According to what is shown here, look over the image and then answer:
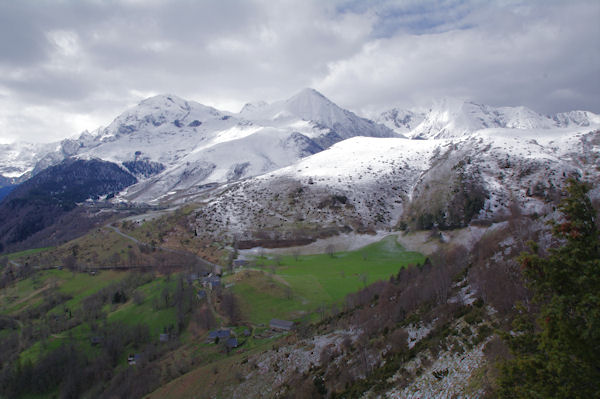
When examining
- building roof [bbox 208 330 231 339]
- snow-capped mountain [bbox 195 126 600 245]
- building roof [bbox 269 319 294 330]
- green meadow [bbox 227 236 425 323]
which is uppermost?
snow-capped mountain [bbox 195 126 600 245]

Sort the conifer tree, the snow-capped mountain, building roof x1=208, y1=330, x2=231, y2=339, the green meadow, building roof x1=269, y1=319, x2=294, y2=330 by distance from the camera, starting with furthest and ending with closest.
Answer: the snow-capped mountain, the green meadow, building roof x1=208, y1=330, x2=231, y2=339, building roof x1=269, y1=319, x2=294, y2=330, the conifer tree

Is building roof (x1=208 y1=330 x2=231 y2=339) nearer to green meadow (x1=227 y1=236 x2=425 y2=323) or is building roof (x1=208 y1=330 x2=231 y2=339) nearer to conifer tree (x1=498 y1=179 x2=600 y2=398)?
green meadow (x1=227 y1=236 x2=425 y2=323)

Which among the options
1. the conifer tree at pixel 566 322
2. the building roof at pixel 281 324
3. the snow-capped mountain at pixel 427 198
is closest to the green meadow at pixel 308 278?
the building roof at pixel 281 324

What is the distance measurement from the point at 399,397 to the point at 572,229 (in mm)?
18041

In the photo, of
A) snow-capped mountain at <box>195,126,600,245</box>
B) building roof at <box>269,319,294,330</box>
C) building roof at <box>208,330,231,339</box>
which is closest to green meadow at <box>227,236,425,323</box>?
building roof at <box>269,319,294,330</box>

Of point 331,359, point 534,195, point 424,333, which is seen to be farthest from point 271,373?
point 534,195

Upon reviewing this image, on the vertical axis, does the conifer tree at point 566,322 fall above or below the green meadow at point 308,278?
above

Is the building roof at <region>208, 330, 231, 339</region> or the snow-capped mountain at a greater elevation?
the snow-capped mountain

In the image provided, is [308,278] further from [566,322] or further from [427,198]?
[427,198]

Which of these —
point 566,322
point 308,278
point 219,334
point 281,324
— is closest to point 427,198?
point 308,278

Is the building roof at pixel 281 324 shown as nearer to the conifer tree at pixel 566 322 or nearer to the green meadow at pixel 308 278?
the green meadow at pixel 308 278

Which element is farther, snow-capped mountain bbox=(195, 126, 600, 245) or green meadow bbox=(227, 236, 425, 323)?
snow-capped mountain bbox=(195, 126, 600, 245)

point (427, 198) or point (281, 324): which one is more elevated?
point (427, 198)

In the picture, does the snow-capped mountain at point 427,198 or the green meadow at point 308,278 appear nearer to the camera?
the green meadow at point 308,278
